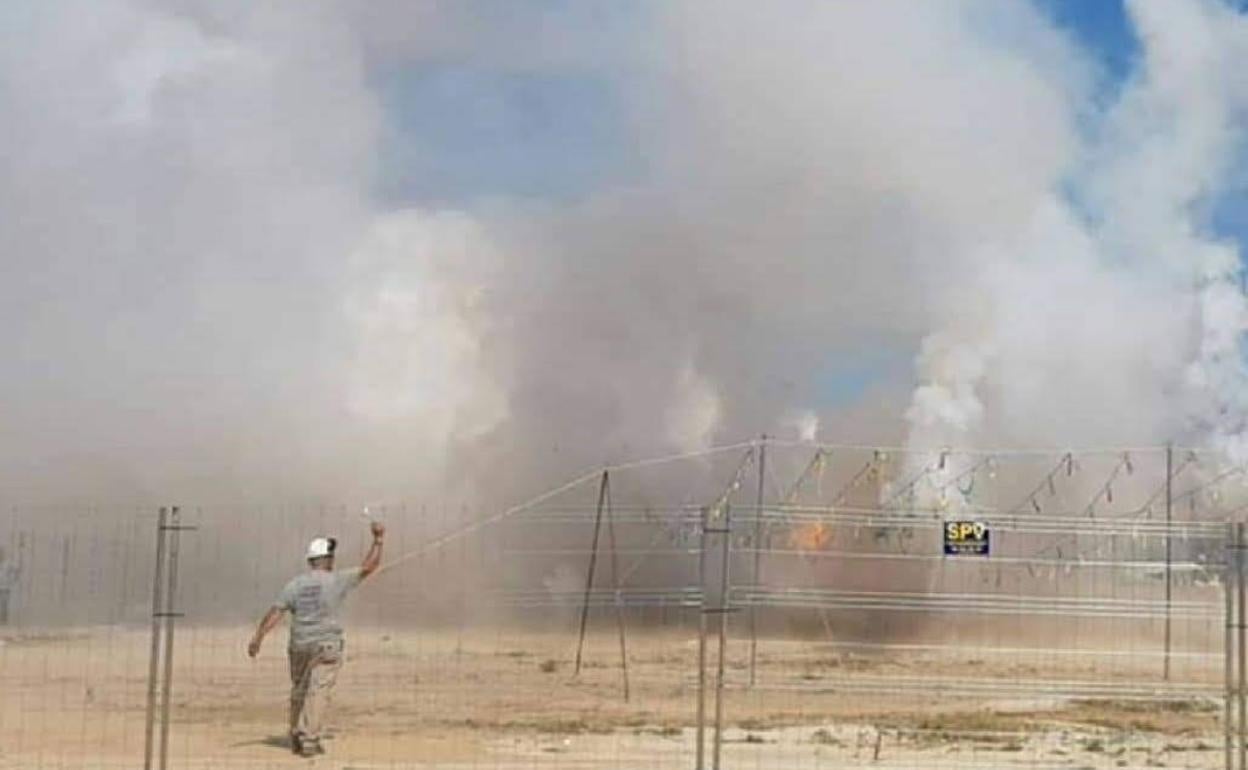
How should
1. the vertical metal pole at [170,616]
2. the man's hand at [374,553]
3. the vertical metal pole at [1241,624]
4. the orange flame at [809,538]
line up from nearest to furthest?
the vertical metal pole at [170,616]
the vertical metal pole at [1241,624]
the man's hand at [374,553]
the orange flame at [809,538]

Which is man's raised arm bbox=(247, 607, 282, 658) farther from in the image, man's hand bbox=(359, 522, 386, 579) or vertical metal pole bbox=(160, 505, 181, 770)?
vertical metal pole bbox=(160, 505, 181, 770)

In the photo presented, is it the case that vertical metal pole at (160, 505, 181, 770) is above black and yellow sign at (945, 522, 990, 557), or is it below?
below

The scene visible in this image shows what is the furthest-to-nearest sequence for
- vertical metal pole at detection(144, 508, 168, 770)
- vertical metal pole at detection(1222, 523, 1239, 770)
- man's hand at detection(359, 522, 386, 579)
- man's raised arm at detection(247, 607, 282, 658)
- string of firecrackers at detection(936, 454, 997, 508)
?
1. string of firecrackers at detection(936, 454, 997, 508)
2. man's hand at detection(359, 522, 386, 579)
3. man's raised arm at detection(247, 607, 282, 658)
4. vertical metal pole at detection(1222, 523, 1239, 770)
5. vertical metal pole at detection(144, 508, 168, 770)

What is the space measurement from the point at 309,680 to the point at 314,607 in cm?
75

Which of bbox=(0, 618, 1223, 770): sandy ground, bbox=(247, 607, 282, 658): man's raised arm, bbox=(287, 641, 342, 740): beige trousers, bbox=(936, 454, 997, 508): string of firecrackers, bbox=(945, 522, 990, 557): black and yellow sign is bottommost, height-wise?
bbox=(0, 618, 1223, 770): sandy ground

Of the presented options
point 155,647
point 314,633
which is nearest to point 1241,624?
point 314,633

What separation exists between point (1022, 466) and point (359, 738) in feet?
140

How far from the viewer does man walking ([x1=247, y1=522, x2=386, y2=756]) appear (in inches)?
727

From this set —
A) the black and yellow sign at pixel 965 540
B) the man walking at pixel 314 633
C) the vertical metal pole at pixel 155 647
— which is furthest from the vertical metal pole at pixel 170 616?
the black and yellow sign at pixel 965 540

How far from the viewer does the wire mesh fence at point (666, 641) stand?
65.9 feet

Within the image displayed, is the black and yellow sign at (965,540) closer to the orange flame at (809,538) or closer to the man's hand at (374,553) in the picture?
the man's hand at (374,553)

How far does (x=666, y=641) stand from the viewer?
41.5m

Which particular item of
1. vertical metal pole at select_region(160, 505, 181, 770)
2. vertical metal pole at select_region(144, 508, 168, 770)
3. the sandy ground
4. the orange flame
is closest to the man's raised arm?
the sandy ground

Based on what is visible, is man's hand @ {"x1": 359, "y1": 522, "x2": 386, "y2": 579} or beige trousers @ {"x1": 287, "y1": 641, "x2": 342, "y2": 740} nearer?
man's hand @ {"x1": 359, "y1": 522, "x2": 386, "y2": 579}
